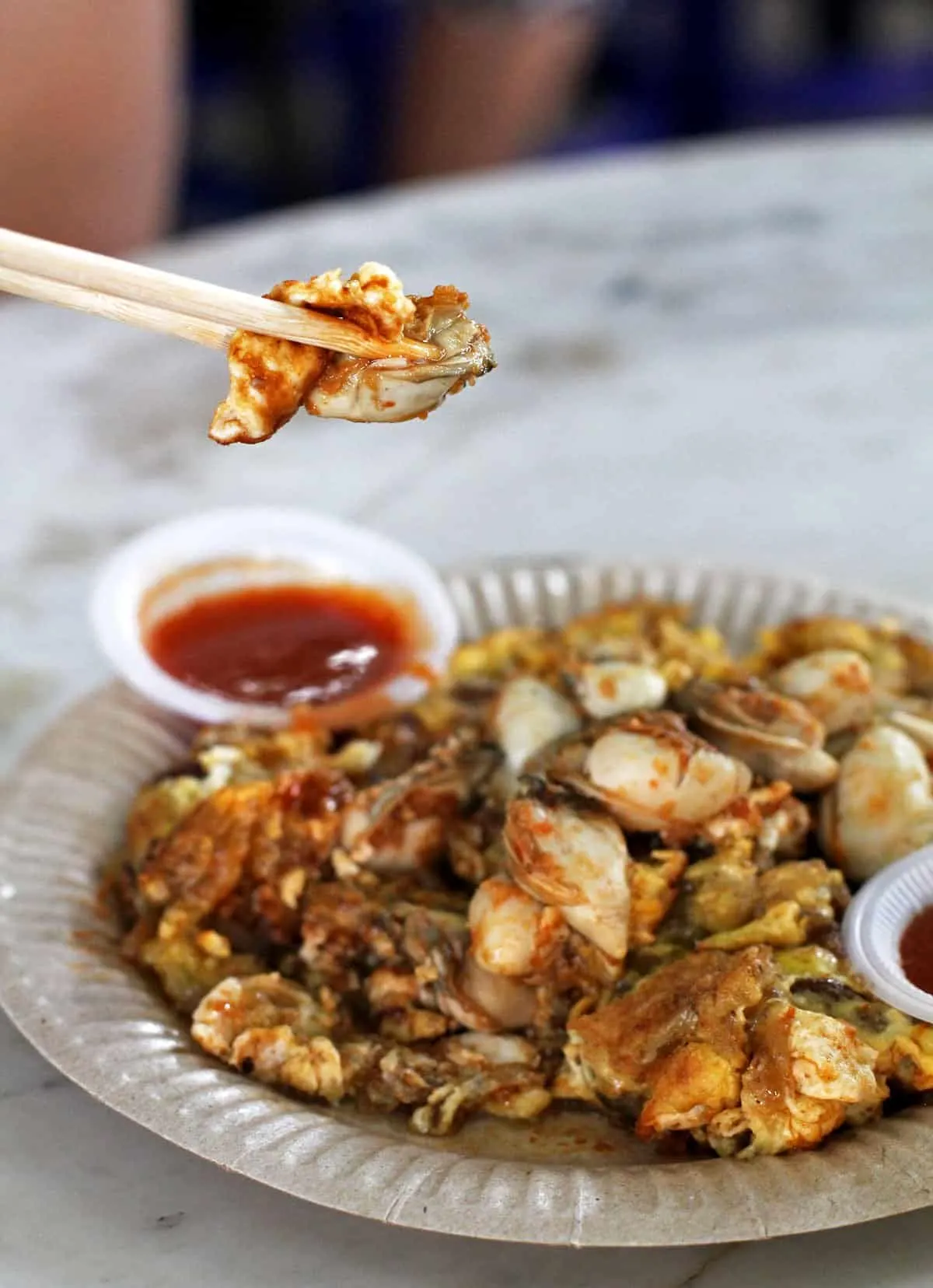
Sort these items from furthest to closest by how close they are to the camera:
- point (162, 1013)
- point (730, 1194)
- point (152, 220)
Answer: point (152, 220) < point (162, 1013) < point (730, 1194)

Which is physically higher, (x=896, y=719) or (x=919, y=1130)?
(x=896, y=719)

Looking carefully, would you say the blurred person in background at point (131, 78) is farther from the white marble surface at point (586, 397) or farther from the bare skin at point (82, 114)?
the white marble surface at point (586, 397)

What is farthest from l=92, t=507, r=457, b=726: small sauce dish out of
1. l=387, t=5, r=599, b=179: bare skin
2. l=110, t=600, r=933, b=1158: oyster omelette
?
l=387, t=5, r=599, b=179: bare skin

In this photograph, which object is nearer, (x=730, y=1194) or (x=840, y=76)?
(x=730, y=1194)

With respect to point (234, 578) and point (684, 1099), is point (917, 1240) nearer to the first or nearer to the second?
point (684, 1099)

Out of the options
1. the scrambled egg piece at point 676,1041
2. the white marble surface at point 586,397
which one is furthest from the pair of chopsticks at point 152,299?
the white marble surface at point 586,397

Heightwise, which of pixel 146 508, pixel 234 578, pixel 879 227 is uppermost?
pixel 879 227

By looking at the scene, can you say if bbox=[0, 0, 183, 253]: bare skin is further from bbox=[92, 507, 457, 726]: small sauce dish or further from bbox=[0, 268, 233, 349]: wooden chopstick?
bbox=[0, 268, 233, 349]: wooden chopstick

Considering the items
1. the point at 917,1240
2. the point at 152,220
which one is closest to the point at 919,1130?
the point at 917,1240
